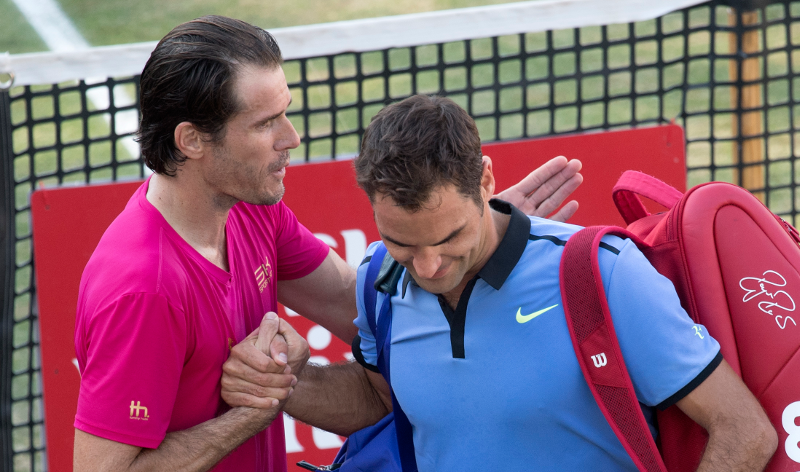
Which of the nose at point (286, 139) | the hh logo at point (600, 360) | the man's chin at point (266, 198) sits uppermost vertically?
the nose at point (286, 139)

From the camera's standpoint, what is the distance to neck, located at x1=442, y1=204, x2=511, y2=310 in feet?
7.69

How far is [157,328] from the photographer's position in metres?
2.32

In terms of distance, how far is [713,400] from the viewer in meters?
2.03

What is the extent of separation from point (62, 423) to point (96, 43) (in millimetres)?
8292

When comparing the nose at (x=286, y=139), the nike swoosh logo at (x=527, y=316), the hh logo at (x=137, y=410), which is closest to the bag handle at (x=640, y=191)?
the nike swoosh logo at (x=527, y=316)

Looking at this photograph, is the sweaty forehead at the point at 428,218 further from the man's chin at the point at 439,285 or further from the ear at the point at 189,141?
the ear at the point at 189,141

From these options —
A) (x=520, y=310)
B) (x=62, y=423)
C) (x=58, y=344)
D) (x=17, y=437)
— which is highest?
(x=520, y=310)

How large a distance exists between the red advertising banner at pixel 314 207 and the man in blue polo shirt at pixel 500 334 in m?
1.46

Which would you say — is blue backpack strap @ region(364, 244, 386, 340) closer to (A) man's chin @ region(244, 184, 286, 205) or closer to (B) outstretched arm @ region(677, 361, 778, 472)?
(A) man's chin @ region(244, 184, 286, 205)

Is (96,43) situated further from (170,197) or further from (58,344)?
(170,197)

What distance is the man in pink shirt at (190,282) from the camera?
230 cm

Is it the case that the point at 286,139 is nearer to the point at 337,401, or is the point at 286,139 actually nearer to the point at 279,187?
the point at 279,187

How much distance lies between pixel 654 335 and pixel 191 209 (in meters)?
1.46

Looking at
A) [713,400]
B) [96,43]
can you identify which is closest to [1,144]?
[713,400]
